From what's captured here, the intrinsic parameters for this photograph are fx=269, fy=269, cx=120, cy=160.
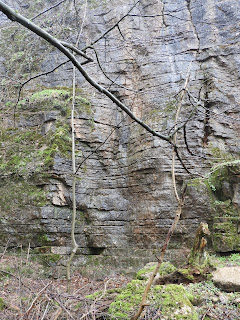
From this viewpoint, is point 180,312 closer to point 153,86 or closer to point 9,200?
point 9,200

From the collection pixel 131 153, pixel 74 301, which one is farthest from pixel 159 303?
pixel 131 153

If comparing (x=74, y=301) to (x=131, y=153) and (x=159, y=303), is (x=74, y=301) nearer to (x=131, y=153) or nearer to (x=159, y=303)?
(x=159, y=303)

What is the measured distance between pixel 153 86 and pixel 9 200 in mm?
6626

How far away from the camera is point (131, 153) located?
32.0 ft

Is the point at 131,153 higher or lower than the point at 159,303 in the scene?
higher

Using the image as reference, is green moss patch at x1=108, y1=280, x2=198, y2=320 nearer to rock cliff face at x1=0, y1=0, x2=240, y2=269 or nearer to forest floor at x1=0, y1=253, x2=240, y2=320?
forest floor at x1=0, y1=253, x2=240, y2=320

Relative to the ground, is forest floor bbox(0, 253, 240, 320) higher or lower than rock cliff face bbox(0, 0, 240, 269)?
lower

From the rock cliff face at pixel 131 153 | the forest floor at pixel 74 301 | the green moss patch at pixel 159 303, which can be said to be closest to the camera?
the forest floor at pixel 74 301

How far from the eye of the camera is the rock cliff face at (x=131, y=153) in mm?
8297

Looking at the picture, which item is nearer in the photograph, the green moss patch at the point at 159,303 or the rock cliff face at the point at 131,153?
the green moss patch at the point at 159,303

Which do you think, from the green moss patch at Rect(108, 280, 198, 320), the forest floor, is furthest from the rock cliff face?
the green moss patch at Rect(108, 280, 198, 320)

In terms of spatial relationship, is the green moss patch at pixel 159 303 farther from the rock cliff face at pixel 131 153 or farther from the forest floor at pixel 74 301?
the rock cliff face at pixel 131 153

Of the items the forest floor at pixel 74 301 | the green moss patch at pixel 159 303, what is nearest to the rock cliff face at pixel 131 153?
the forest floor at pixel 74 301

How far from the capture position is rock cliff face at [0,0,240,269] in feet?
27.2
